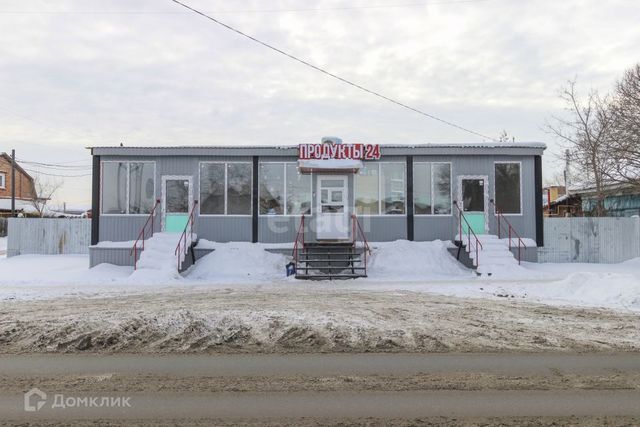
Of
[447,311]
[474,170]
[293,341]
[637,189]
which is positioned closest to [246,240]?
[474,170]

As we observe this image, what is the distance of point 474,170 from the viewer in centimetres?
2027

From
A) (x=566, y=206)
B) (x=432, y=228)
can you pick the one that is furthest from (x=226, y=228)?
(x=566, y=206)

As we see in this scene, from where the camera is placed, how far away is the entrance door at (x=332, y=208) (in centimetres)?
1994

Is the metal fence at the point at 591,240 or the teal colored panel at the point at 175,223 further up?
the teal colored panel at the point at 175,223

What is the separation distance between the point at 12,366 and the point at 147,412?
2796mm

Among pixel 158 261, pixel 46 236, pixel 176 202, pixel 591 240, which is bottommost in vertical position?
pixel 158 261

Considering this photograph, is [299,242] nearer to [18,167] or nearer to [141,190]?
[141,190]

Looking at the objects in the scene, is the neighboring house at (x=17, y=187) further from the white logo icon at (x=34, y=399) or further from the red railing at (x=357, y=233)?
the white logo icon at (x=34, y=399)

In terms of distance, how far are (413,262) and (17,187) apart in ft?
185

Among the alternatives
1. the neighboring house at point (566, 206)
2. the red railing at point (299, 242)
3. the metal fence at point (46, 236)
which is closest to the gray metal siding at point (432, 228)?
the red railing at point (299, 242)

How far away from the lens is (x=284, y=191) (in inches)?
797

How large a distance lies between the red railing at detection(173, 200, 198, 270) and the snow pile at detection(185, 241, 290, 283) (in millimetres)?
665

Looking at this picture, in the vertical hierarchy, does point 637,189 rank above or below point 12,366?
above

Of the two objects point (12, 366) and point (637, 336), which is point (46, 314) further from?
point (637, 336)
